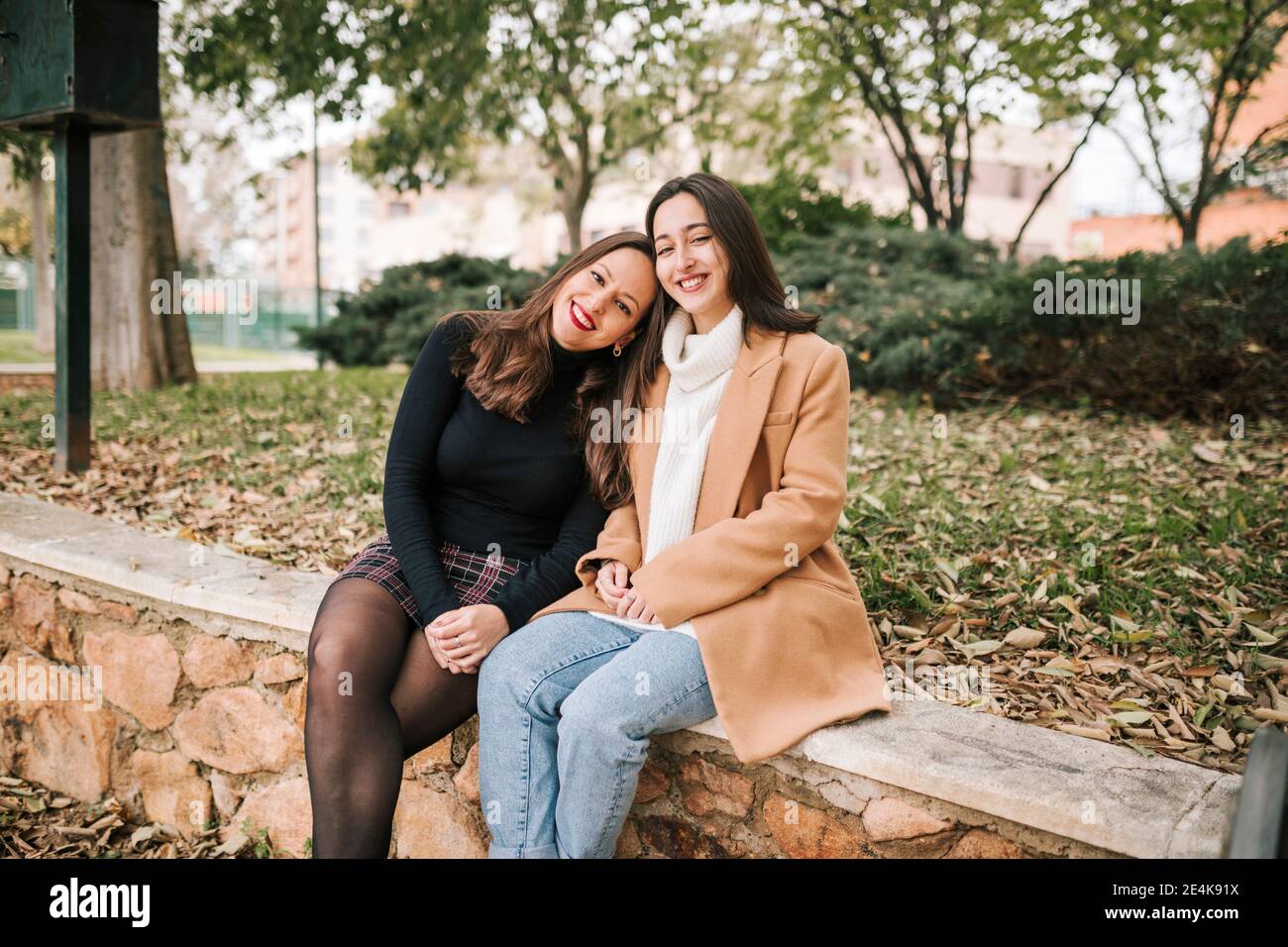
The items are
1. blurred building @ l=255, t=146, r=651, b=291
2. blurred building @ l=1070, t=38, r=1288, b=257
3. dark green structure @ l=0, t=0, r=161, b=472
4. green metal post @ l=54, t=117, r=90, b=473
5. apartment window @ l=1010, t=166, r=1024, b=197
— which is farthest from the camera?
apartment window @ l=1010, t=166, r=1024, b=197

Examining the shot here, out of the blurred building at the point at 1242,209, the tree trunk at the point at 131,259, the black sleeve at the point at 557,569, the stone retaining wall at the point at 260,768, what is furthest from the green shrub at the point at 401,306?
the blurred building at the point at 1242,209

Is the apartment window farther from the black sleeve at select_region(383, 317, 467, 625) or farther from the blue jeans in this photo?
the blue jeans

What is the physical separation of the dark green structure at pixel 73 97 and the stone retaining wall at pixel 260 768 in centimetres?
165

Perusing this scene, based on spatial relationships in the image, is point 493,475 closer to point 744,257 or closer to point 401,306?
point 744,257

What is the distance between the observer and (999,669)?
2.94m

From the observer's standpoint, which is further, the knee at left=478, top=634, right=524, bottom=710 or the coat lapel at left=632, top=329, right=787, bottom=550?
the coat lapel at left=632, top=329, right=787, bottom=550

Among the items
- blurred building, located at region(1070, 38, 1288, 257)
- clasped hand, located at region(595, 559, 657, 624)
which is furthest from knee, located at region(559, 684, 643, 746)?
blurred building, located at region(1070, 38, 1288, 257)

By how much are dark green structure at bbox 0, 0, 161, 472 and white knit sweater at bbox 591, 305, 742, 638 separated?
365 cm

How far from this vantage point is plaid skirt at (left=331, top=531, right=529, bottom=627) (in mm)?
2686

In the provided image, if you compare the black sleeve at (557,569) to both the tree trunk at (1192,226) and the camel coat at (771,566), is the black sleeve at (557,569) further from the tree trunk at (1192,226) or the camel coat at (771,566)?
the tree trunk at (1192,226)

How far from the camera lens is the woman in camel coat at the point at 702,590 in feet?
7.32

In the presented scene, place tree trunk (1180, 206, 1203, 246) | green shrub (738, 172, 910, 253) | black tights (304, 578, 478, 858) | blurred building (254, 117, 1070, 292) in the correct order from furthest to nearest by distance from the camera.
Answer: blurred building (254, 117, 1070, 292), green shrub (738, 172, 910, 253), tree trunk (1180, 206, 1203, 246), black tights (304, 578, 478, 858)

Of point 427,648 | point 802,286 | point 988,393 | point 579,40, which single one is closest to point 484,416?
point 427,648

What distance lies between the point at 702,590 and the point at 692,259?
879 mm
